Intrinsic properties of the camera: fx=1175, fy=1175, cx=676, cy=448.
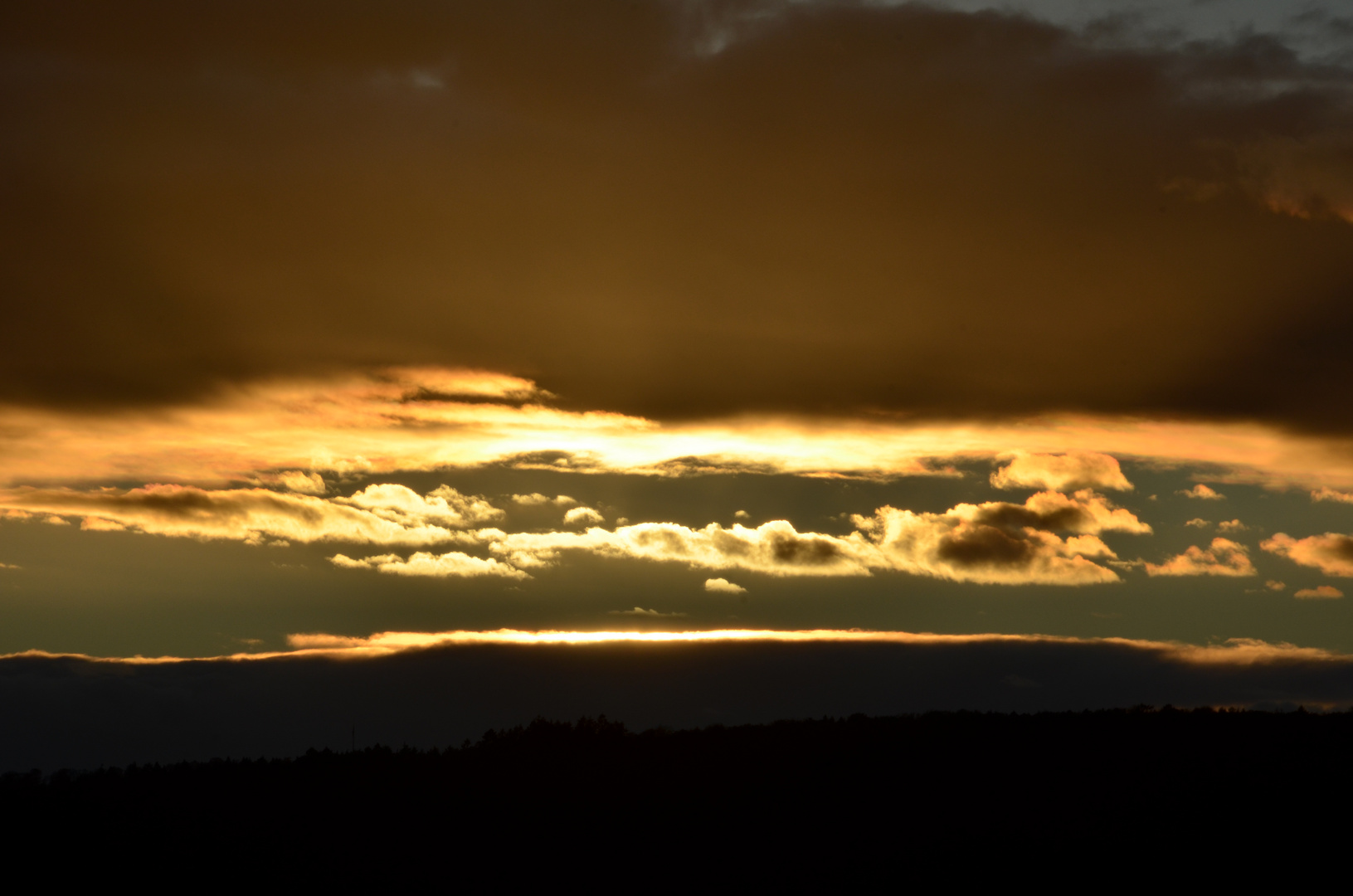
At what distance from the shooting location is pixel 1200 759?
185 ft

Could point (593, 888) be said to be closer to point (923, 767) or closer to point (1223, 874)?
point (923, 767)

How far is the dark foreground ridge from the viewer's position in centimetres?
5191

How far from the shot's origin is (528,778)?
84.4 meters

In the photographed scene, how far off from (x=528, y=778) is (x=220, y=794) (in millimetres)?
21587

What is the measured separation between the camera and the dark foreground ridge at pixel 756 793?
51.9 meters

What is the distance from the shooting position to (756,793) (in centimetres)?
7038

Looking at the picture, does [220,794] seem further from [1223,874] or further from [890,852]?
[1223,874]

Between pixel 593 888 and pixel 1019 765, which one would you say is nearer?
pixel 593 888

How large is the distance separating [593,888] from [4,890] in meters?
33.7

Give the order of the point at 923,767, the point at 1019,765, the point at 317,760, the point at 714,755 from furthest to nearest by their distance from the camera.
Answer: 1. the point at 317,760
2. the point at 714,755
3. the point at 923,767
4. the point at 1019,765

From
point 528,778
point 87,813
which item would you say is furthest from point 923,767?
point 87,813

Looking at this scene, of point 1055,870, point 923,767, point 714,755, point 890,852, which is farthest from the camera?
point 714,755

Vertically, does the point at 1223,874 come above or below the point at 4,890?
above

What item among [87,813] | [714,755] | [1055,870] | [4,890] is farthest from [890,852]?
[87,813]
